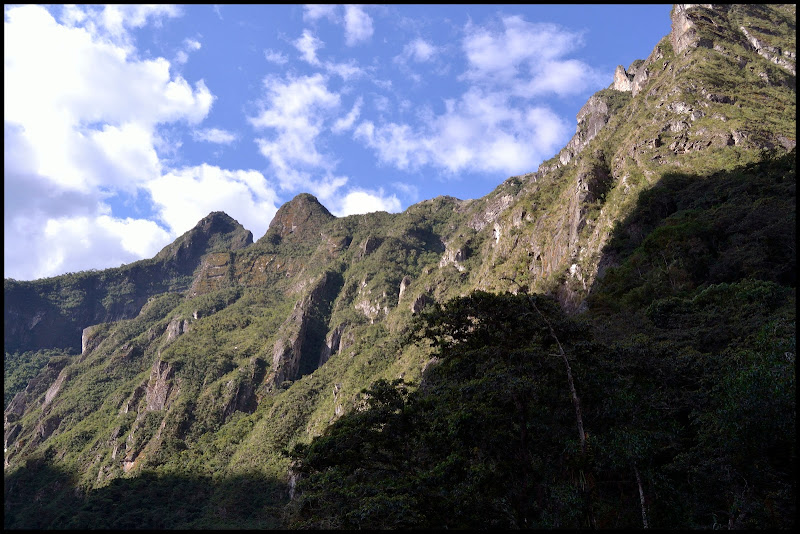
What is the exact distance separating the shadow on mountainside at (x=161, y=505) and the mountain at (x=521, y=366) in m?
0.51

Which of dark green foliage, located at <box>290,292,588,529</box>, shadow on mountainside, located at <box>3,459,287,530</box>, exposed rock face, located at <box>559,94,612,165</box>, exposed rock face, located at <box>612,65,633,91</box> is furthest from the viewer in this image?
exposed rock face, located at <box>612,65,633,91</box>

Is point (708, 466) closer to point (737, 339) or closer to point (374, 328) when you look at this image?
point (737, 339)

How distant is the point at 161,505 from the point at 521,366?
89.1 metres

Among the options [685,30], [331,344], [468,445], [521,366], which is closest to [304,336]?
[331,344]

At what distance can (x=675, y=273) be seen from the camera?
140ft

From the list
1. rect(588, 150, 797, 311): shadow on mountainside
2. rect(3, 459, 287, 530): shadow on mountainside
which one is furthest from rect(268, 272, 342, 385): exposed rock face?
rect(588, 150, 797, 311): shadow on mountainside

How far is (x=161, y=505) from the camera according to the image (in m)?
83.1

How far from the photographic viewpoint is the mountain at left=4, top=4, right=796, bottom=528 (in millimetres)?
15414

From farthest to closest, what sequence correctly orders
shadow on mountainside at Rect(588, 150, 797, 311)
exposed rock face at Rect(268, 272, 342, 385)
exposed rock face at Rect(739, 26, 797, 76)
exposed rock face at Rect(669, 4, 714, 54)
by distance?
exposed rock face at Rect(268, 272, 342, 385)
exposed rock face at Rect(669, 4, 714, 54)
exposed rock face at Rect(739, 26, 797, 76)
shadow on mountainside at Rect(588, 150, 797, 311)

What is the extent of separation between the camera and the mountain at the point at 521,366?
15.4m

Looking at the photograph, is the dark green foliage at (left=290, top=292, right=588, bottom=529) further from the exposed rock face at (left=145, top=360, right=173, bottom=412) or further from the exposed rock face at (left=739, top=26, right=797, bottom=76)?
the exposed rock face at (left=145, top=360, right=173, bottom=412)

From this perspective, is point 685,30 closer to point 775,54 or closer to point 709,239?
point 775,54

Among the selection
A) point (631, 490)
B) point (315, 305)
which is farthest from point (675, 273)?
point (315, 305)

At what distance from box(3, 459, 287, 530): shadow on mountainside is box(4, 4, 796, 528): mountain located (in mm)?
513
